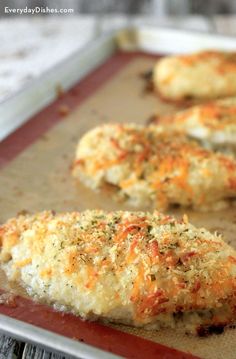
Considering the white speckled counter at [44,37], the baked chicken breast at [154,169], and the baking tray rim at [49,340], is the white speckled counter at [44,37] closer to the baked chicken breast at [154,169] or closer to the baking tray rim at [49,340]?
the baked chicken breast at [154,169]

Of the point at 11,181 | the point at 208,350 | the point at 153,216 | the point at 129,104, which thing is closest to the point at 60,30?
the point at 129,104

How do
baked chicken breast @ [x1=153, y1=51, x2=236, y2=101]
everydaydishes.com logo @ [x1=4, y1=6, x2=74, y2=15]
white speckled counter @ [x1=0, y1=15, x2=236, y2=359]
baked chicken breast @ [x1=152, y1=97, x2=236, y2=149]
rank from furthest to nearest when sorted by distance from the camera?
1. everydaydishes.com logo @ [x1=4, y1=6, x2=74, y2=15]
2. white speckled counter @ [x1=0, y1=15, x2=236, y2=359]
3. baked chicken breast @ [x1=153, y1=51, x2=236, y2=101]
4. baked chicken breast @ [x1=152, y1=97, x2=236, y2=149]

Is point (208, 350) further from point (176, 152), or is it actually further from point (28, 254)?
point (176, 152)

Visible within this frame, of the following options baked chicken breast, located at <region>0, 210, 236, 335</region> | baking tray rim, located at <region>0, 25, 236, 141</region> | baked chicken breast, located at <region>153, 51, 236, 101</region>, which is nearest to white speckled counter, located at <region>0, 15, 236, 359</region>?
baking tray rim, located at <region>0, 25, 236, 141</region>

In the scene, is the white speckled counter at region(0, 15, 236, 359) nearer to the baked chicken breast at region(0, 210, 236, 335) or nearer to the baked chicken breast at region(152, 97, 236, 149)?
the baked chicken breast at region(152, 97, 236, 149)

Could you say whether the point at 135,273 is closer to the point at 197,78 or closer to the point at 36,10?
the point at 197,78
